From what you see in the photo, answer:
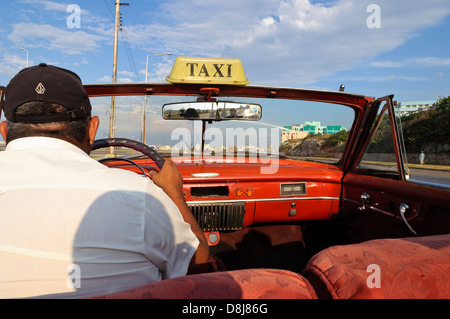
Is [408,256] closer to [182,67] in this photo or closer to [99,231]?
[99,231]

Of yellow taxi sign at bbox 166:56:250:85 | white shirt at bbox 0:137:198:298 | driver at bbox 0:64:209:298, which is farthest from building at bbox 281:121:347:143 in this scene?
white shirt at bbox 0:137:198:298

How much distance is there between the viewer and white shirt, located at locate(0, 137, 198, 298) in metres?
0.85

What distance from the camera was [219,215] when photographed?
10.0ft

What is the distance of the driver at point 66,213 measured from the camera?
0.86 m

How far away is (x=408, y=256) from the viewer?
33.4 inches

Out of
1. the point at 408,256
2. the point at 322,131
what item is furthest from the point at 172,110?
the point at 408,256

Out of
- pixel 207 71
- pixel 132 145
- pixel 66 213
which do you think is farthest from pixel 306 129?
pixel 66 213

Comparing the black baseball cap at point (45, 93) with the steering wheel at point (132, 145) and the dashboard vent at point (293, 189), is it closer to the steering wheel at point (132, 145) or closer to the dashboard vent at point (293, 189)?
the steering wheel at point (132, 145)

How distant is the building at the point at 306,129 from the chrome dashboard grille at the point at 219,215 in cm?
100

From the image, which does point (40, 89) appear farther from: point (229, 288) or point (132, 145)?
point (132, 145)

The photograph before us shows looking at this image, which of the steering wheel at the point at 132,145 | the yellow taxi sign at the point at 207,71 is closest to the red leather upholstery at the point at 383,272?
the steering wheel at the point at 132,145

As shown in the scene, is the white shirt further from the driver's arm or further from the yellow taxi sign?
the yellow taxi sign

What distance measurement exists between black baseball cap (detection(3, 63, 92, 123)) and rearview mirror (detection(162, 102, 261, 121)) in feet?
6.14
